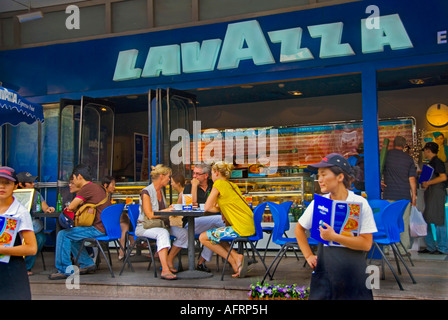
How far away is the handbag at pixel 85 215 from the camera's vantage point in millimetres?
7020

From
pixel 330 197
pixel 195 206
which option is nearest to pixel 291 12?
pixel 195 206

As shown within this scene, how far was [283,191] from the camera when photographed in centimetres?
924

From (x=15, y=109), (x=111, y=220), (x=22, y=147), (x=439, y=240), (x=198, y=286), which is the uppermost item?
(x=15, y=109)

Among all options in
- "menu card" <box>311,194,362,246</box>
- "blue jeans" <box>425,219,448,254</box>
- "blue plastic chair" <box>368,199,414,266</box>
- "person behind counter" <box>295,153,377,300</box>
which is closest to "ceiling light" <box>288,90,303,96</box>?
"blue jeans" <box>425,219,448,254</box>

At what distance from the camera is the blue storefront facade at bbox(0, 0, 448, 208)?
7953 millimetres

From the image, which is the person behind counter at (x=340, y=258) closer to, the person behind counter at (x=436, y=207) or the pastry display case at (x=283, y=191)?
the pastry display case at (x=283, y=191)

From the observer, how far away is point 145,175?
523 inches

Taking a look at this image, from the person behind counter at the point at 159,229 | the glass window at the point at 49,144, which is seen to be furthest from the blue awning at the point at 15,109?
the person behind counter at the point at 159,229

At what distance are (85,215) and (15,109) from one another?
7.20ft

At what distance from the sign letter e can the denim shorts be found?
5.37 metres

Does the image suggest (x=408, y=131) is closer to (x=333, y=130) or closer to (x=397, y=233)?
(x=333, y=130)

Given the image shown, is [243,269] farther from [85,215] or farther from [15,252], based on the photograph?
[15,252]

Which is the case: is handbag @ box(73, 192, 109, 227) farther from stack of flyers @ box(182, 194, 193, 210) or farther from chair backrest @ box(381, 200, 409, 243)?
chair backrest @ box(381, 200, 409, 243)

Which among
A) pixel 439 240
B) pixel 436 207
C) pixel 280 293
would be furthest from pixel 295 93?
pixel 280 293
